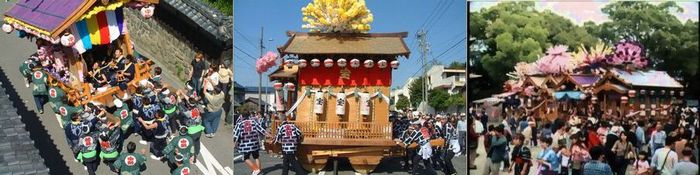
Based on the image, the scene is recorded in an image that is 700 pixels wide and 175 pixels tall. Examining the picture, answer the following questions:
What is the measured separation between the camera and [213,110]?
572cm

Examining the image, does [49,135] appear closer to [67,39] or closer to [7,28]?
[67,39]

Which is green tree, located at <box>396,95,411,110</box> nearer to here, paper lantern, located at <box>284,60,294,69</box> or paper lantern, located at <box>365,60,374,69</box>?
paper lantern, located at <box>365,60,374,69</box>

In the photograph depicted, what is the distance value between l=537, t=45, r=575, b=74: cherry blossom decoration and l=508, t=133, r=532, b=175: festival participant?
0.59 m

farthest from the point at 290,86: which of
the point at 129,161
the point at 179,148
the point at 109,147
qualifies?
the point at 109,147

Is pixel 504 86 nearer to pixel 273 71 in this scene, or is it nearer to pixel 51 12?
pixel 273 71

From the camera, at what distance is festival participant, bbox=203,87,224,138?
225 inches

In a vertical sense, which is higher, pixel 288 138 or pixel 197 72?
pixel 197 72

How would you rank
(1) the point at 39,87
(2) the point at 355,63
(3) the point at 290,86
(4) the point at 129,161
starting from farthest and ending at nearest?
(1) the point at 39,87 < (3) the point at 290,86 < (2) the point at 355,63 < (4) the point at 129,161

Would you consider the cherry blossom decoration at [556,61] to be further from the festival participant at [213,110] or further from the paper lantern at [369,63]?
the festival participant at [213,110]

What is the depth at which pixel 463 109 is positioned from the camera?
5738 mm

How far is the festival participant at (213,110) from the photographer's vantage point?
225 inches

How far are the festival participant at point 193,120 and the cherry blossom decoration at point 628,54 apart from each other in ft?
11.0

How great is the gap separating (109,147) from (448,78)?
2755 millimetres

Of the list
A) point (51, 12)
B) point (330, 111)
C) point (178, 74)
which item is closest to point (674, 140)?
point (330, 111)
